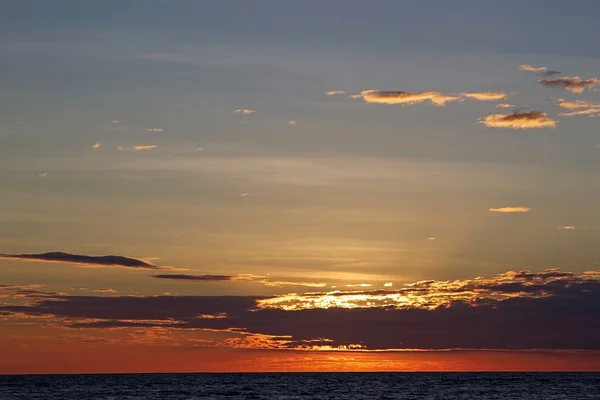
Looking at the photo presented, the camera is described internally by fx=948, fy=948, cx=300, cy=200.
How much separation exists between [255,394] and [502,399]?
142 feet

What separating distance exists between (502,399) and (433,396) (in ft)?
40.8

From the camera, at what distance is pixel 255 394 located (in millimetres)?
165375

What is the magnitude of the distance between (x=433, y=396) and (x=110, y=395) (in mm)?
56638

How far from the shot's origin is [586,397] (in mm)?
152875

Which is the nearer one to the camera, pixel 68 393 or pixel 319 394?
pixel 319 394

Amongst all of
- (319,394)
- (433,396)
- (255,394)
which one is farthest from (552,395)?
(255,394)

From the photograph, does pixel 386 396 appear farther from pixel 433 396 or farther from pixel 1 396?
pixel 1 396

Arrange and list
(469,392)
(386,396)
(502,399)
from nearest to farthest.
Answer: (502,399) → (386,396) → (469,392)

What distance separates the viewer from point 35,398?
525 feet

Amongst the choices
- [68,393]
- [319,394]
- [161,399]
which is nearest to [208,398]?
[161,399]

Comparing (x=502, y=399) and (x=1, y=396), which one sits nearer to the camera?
(x=502, y=399)

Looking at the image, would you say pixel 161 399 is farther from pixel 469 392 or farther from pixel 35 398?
pixel 469 392

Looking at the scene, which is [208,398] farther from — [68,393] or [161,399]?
[68,393]

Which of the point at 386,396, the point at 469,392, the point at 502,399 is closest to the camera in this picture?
the point at 502,399
